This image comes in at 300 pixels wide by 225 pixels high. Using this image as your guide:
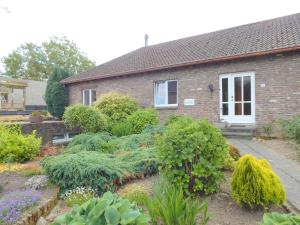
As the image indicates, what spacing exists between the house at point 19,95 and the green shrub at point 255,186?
25658mm

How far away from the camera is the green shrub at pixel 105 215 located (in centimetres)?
230

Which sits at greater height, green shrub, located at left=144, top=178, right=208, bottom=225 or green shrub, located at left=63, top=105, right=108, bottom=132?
green shrub, located at left=63, top=105, right=108, bottom=132

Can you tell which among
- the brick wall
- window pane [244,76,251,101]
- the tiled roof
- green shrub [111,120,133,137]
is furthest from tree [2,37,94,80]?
window pane [244,76,251,101]

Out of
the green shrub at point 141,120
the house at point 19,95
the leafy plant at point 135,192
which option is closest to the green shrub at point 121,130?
the green shrub at point 141,120

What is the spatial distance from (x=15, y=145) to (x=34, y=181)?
255cm

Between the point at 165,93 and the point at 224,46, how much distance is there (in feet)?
11.4

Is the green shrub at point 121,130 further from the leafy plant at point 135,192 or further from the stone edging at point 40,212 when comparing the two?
the stone edging at point 40,212

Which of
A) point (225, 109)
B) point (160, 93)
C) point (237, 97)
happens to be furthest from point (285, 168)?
point (160, 93)

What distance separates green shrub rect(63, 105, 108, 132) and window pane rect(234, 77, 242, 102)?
211 inches

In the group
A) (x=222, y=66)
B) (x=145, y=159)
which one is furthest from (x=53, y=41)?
(x=145, y=159)

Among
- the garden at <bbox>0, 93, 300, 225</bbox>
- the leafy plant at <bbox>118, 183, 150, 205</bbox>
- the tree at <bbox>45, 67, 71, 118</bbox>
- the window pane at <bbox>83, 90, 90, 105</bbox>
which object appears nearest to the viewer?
the garden at <bbox>0, 93, 300, 225</bbox>

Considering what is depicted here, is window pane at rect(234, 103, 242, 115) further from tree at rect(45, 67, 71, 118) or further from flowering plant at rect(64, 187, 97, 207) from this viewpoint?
tree at rect(45, 67, 71, 118)

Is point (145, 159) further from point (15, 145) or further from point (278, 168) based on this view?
point (15, 145)

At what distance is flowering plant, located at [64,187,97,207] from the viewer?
3.76 meters
